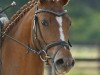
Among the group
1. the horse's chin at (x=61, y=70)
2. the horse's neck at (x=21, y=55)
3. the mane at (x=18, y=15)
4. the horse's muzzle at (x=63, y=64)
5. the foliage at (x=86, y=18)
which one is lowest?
the horse's chin at (x=61, y=70)

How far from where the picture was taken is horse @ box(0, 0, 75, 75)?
6090mm

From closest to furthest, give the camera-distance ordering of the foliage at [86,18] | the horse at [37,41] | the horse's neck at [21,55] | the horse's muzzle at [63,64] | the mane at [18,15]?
1. the horse's muzzle at [63,64]
2. the horse at [37,41]
3. the horse's neck at [21,55]
4. the mane at [18,15]
5. the foliage at [86,18]

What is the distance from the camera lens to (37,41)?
20.9ft

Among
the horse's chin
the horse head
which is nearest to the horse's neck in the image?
the horse head

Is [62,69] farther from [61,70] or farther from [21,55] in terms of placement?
[21,55]

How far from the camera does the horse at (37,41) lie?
6090 millimetres

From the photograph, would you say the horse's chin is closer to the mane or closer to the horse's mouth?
the horse's mouth

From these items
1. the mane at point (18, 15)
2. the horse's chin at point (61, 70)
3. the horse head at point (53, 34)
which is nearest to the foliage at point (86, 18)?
the mane at point (18, 15)

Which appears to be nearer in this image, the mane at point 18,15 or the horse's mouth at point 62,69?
the horse's mouth at point 62,69

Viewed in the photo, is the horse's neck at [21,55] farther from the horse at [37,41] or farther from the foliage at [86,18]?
the foliage at [86,18]

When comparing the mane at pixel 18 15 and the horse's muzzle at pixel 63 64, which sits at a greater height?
the mane at pixel 18 15

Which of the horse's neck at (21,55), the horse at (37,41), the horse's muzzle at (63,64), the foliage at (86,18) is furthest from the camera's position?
the foliage at (86,18)

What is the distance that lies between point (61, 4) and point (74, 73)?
1225 centimetres

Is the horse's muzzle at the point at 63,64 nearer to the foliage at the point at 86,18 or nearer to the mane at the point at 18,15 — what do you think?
the mane at the point at 18,15
